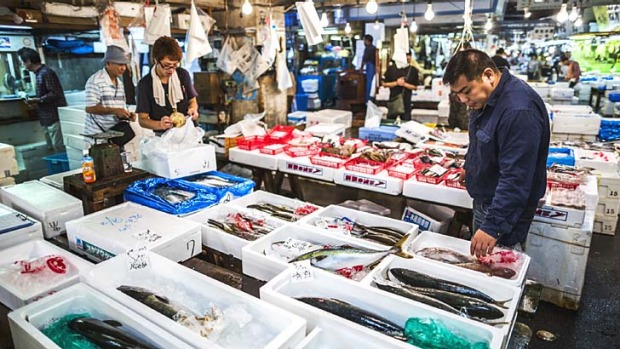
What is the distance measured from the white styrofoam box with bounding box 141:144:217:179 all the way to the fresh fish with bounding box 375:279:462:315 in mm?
2136

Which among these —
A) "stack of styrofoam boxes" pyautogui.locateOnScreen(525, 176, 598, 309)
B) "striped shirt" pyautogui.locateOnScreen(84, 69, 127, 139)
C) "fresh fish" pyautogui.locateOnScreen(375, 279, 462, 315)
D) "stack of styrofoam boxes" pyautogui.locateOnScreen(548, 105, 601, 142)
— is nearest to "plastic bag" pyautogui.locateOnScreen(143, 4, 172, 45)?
"striped shirt" pyautogui.locateOnScreen(84, 69, 127, 139)

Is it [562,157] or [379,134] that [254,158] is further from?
[562,157]

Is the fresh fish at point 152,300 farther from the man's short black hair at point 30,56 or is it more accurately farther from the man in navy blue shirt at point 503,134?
the man's short black hair at point 30,56

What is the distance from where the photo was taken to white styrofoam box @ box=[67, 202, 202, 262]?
2.41 metres

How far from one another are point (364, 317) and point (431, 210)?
9.40ft

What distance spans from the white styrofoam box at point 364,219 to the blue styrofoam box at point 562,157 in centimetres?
259

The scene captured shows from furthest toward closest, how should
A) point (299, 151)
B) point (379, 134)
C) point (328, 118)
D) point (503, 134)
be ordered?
point (328, 118), point (379, 134), point (299, 151), point (503, 134)

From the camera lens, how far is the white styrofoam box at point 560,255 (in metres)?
3.39

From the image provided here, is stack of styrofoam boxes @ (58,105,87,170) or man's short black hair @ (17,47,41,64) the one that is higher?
man's short black hair @ (17,47,41,64)

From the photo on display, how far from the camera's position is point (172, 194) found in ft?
10.5

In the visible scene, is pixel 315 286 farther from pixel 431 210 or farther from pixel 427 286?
pixel 431 210

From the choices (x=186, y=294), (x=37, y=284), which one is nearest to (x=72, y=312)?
(x=37, y=284)

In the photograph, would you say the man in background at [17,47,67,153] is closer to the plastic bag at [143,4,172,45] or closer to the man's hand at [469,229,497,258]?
the plastic bag at [143,4,172,45]

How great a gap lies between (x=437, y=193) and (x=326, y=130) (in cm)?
263
